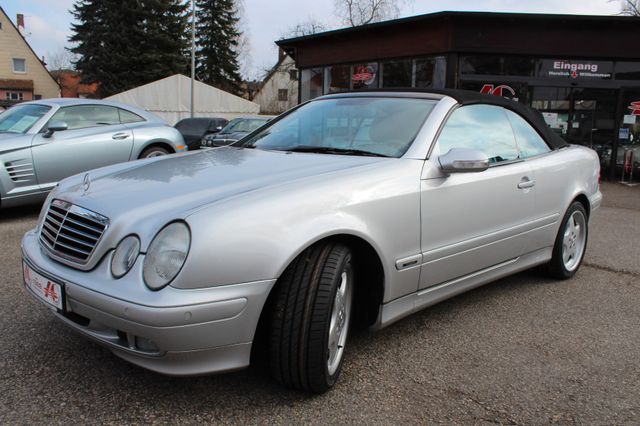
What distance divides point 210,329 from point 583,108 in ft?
40.1

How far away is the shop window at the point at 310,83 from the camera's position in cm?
1498

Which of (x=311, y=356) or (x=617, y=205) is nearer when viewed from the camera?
(x=311, y=356)

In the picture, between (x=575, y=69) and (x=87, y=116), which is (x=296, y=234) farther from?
(x=575, y=69)

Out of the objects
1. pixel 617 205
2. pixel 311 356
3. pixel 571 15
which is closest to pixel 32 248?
pixel 311 356

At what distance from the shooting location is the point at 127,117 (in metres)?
7.13

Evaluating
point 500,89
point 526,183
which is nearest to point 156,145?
point 526,183

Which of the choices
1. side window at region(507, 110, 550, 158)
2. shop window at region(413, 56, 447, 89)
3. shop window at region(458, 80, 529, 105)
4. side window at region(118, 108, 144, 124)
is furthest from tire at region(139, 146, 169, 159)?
shop window at region(458, 80, 529, 105)

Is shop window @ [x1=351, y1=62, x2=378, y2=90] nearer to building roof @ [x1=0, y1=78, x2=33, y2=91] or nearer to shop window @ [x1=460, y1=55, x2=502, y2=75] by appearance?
shop window @ [x1=460, y1=55, x2=502, y2=75]

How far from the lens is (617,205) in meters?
8.66

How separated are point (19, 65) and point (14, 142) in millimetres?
51975

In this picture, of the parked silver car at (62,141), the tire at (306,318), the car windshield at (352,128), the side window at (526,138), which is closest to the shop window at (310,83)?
the parked silver car at (62,141)

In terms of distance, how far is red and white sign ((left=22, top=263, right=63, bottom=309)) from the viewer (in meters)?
2.27

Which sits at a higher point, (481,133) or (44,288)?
(481,133)

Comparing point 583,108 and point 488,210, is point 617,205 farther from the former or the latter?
point 488,210
